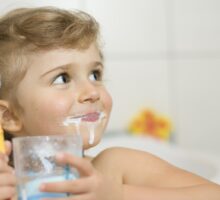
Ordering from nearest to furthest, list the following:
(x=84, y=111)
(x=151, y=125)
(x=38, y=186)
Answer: (x=38, y=186) < (x=84, y=111) < (x=151, y=125)

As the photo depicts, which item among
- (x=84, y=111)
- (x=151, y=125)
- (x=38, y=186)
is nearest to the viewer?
(x=38, y=186)

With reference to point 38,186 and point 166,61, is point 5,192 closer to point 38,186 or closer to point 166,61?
point 38,186

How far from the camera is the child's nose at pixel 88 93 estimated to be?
78 centimetres

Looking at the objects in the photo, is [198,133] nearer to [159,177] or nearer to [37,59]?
[159,177]

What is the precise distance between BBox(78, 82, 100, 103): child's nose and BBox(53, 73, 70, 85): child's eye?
32 mm

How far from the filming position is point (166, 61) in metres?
1.55

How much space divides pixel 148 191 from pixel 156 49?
892 millimetres

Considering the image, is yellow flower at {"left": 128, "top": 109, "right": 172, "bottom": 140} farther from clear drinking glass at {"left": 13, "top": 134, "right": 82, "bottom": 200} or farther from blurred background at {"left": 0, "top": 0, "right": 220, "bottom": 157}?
clear drinking glass at {"left": 13, "top": 134, "right": 82, "bottom": 200}

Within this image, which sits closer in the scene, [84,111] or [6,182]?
[6,182]

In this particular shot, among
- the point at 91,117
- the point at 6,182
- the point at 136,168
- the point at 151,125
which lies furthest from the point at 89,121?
the point at 151,125

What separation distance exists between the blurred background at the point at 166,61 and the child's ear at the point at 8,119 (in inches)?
23.8

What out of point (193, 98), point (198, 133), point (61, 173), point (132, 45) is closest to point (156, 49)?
point (132, 45)

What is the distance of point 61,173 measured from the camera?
1.79 ft

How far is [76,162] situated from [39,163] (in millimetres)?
45
